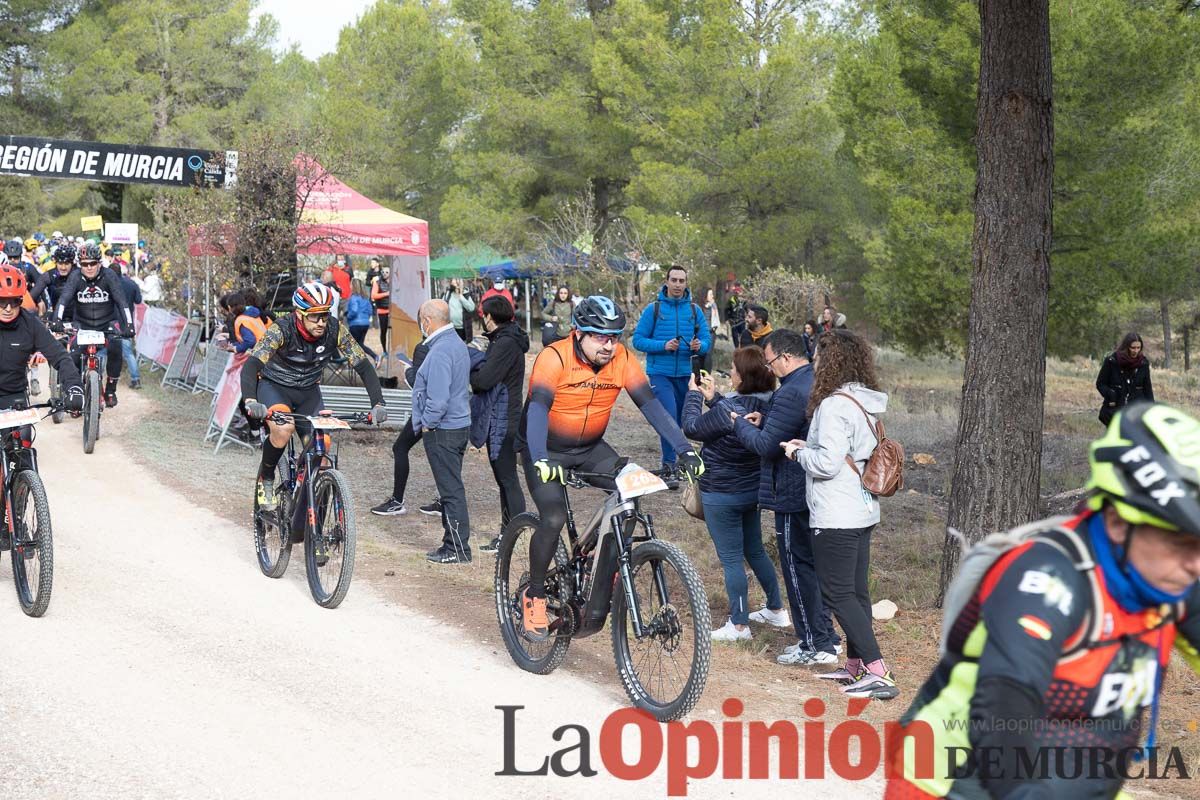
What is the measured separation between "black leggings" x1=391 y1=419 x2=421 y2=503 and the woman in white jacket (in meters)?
4.90

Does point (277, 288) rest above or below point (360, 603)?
above

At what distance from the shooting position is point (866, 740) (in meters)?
5.87

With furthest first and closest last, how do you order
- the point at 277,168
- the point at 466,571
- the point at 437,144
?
the point at 437,144 < the point at 277,168 < the point at 466,571

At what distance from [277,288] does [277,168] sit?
162 cm

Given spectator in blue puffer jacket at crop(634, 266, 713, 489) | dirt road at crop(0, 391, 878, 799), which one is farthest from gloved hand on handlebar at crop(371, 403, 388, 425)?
spectator in blue puffer jacket at crop(634, 266, 713, 489)

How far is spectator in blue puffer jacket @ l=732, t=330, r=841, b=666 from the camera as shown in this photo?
6949 mm

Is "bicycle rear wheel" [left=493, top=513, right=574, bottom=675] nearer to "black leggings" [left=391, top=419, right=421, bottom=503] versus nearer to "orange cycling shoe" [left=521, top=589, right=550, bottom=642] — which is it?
"orange cycling shoe" [left=521, top=589, right=550, bottom=642]

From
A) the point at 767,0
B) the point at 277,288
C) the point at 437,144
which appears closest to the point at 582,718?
the point at 277,288

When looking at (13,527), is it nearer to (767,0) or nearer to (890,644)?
(890,644)

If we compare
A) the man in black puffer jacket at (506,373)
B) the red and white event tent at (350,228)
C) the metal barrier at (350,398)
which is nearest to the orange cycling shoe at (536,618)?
the man in black puffer jacket at (506,373)

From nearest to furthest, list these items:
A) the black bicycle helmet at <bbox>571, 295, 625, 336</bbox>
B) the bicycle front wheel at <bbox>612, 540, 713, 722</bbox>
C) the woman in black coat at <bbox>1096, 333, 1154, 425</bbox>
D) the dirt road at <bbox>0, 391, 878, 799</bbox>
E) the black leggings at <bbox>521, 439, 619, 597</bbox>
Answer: the dirt road at <bbox>0, 391, 878, 799</bbox>, the bicycle front wheel at <bbox>612, 540, 713, 722</bbox>, the black bicycle helmet at <bbox>571, 295, 625, 336</bbox>, the black leggings at <bbox>521, 439, 619, 597</bbox>, the woman in black coat at <bbox>1096, 333, 1154, 425</bbox>

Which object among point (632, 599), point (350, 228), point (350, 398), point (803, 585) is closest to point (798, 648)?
point (803, 585)

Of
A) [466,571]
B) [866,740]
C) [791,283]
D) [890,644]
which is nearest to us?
[866,740]

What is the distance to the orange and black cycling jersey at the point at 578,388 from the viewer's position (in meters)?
6.41
